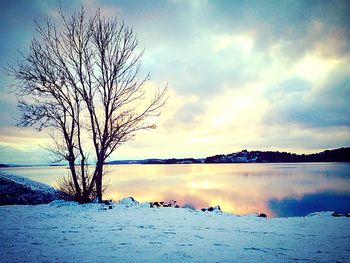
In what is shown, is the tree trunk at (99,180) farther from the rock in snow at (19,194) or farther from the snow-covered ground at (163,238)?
the snow-covered ground at (163,238)

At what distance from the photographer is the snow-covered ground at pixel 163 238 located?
4.23m

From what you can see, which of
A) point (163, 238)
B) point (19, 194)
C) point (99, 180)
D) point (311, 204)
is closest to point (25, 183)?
point (19, 194)

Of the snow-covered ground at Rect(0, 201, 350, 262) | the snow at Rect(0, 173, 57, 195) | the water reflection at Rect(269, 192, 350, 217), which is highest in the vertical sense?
the snow at Rect(0, 173, 57, 195)

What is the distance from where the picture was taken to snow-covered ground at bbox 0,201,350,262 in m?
4.23

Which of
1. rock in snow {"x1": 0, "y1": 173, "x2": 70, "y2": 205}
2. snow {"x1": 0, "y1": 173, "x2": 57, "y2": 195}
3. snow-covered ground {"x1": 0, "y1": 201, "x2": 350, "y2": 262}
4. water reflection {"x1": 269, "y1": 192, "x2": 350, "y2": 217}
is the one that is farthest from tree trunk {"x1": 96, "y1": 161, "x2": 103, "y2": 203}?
water reflection {"x1": 269, "y1": 192, "x2": 350, "y2": 217}

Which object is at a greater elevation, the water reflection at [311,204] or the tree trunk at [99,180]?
the tree trunk at [99,180]

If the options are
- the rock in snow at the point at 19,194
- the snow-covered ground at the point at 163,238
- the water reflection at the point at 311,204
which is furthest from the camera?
the water reflection at the point at 311,204

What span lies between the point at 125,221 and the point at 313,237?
196 inches

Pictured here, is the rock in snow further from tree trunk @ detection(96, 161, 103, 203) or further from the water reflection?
the water reflection

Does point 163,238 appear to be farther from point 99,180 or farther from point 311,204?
point 311,204

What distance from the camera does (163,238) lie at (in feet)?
17.6

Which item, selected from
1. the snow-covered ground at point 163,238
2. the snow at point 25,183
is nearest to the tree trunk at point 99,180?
the snow-covered ground at point 163,238

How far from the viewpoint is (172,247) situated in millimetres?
4727

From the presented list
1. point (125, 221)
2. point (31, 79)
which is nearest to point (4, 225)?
point (125, 221)
